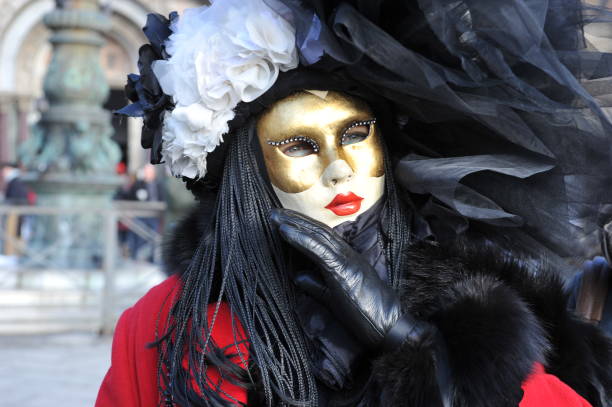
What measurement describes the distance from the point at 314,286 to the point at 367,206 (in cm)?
22

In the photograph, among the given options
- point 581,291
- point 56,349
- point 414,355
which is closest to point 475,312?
point 414,355

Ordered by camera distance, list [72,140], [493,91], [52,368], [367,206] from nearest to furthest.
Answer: [493,91]
[367,206]
[52,368]
[72,140]

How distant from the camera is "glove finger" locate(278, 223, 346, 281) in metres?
1.82

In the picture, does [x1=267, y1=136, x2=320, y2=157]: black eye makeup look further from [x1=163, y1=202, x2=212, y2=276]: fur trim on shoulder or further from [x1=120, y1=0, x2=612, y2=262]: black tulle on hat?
[x1=163, y1=202, x2=212, y2=276]: fur trim on shoulder

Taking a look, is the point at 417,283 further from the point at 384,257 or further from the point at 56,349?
the point at 56,349

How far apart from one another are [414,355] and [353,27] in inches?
25.5

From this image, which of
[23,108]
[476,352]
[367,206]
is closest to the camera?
[476,352]

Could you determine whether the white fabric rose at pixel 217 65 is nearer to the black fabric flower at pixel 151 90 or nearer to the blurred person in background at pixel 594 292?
the black fabric flower at pixel 151 90

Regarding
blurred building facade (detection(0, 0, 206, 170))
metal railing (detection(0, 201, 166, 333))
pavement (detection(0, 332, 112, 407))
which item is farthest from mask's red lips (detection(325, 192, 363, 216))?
blurred building facade (detection(0, 0, 206, 170))

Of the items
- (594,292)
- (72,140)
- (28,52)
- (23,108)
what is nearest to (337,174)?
(594,292)

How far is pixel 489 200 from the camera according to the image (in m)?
1.93

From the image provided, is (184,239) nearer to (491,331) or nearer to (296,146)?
(296,146)

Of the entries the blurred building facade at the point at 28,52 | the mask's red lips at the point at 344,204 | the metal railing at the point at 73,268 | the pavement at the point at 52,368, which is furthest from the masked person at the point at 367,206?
the blurred building facade at the point at 28,52

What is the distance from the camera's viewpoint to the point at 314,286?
1.88 m
